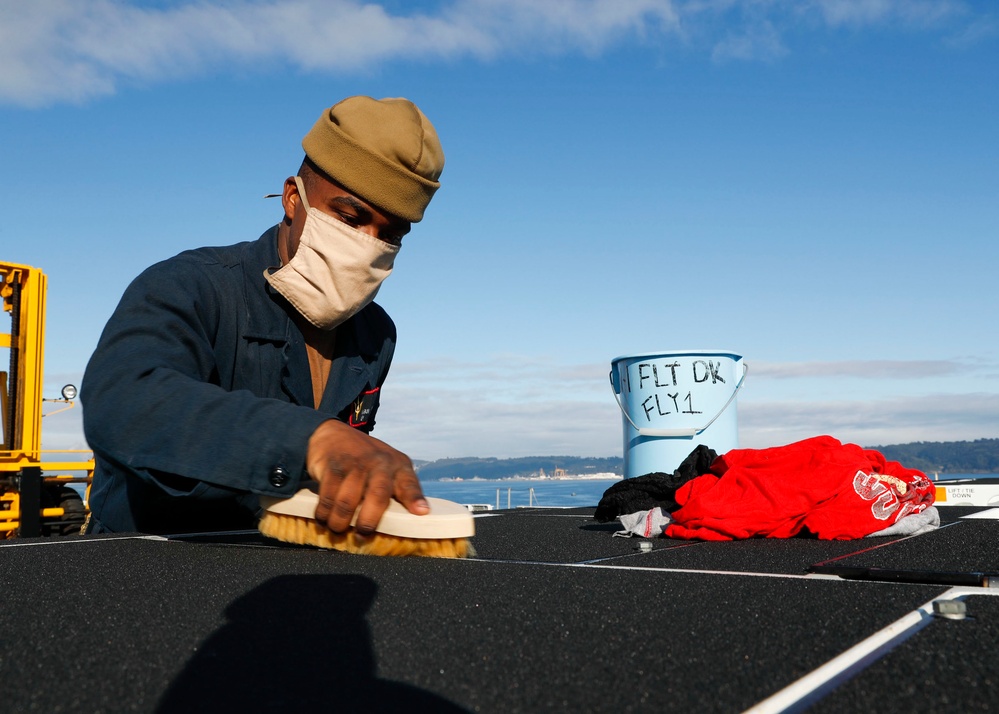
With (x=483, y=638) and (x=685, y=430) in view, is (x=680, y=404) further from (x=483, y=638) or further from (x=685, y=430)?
(x=483, y=638)

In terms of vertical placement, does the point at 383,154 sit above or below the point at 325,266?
above

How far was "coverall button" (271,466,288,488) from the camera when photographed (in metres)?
1.34

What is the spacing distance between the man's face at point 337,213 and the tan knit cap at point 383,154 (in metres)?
0.03

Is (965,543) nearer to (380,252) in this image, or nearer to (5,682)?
(380,252)

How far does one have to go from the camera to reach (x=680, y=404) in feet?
17.5

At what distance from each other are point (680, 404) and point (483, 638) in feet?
15.5

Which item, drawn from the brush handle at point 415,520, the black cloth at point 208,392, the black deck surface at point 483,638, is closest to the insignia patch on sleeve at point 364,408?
the black cloth at point 208,392

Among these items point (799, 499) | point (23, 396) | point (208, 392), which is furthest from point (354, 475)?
point (23, 396)

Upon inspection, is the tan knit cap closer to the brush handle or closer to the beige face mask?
the beige face mask

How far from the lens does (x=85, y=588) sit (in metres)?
1.05

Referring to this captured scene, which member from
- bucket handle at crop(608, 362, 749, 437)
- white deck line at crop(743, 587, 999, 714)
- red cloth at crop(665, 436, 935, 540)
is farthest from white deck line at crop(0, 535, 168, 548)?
bucket handle at crop(608, 362, 749, 437)

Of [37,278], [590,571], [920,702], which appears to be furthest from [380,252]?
[37,278]

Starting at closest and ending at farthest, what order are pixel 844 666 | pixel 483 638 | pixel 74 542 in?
pixel 844 666
pixel 483 638
pixel 74 542

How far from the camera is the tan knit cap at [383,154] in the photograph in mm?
1797
